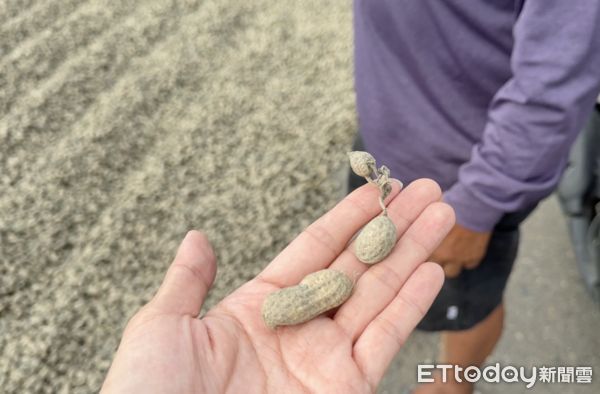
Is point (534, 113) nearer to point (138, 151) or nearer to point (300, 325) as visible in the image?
point (300, 325)

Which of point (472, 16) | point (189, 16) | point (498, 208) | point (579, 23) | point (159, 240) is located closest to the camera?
point (579, 23)

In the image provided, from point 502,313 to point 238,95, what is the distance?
1.78 m

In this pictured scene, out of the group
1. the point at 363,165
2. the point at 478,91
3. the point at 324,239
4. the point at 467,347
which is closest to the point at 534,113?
the point at 478,91

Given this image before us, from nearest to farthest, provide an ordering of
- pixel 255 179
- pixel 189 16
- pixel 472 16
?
1. pixel 472 16
2. pixel 255 179
3. pixel 189 16

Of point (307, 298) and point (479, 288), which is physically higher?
point (307, 298)

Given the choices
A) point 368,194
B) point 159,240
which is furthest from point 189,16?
point 368,194

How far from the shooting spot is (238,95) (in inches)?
133

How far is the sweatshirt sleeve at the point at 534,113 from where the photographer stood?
162 cm

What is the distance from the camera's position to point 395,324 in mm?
1638

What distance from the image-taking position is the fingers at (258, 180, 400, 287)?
5.91 ft

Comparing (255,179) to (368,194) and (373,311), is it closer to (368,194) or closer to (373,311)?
(368,194)

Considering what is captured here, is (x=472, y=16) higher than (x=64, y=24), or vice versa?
(x=64, y=24)

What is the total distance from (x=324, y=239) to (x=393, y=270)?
0.23 meters

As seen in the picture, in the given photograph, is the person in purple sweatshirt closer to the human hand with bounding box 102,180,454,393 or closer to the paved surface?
the human hand with bounding box 102,180,454,393
